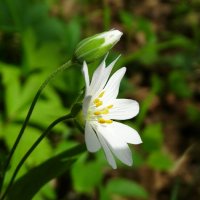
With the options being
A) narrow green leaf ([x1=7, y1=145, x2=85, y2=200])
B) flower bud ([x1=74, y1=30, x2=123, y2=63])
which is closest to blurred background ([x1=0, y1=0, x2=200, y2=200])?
narrow green leaf ([x1=7, y1=145, x2=85, y2=200])

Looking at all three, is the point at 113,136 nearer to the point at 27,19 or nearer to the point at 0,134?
the point at 0,134

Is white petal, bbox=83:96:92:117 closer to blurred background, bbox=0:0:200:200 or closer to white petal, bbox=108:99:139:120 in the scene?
white petal, bbox=108:99:139:120

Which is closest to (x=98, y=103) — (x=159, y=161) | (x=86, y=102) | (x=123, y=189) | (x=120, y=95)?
(x=86, y=102)

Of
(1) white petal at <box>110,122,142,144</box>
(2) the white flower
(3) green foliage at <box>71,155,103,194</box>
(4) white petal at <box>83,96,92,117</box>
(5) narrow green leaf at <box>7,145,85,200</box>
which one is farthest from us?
(3) green foliage at <box>71,155,103,194</box>

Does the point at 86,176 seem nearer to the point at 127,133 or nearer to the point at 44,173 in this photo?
the point at 44,173

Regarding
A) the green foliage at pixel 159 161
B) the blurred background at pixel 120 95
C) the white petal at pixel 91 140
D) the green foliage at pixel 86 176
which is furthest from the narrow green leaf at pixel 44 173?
the green foliage at pixel 159 161

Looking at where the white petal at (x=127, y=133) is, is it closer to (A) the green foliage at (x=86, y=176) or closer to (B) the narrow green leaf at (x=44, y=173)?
(B) the narrow green leaf at (x=44, y=173)
